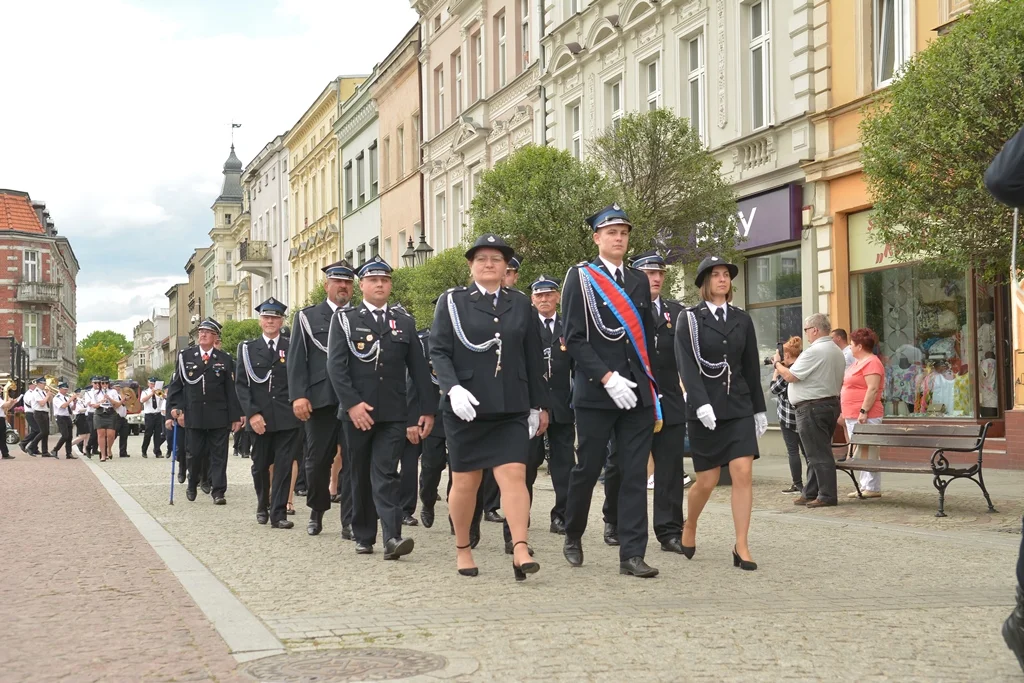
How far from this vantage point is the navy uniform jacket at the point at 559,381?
988 centimetres

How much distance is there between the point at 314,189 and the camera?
197 ft

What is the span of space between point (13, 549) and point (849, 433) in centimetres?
777

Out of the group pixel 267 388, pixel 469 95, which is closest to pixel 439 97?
pixel 469 95

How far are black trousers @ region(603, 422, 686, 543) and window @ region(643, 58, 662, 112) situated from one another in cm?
1651

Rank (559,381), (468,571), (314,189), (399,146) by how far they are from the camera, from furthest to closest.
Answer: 1. (314,189)
2. (399,146)
3. (559,381)
4. (468,571)

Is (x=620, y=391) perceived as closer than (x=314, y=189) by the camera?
Yes

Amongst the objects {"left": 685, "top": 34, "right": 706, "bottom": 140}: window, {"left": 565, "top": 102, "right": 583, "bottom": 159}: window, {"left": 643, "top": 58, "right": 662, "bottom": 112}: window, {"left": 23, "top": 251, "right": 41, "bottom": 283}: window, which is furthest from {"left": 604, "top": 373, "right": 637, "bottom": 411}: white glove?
{"left": 23, "top": 251, "right": 41, "bottom": 283}: window

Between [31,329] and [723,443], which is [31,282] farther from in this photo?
[723,443]

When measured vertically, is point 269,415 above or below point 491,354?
below

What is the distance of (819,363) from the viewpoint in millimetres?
12469

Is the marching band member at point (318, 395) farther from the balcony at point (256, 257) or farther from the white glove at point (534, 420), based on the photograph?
the balcony at point (256, 257)

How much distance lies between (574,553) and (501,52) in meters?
27.9

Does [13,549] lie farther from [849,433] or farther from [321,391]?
[849,433]

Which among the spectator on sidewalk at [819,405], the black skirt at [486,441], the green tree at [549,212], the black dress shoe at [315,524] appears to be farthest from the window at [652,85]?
the black skirt at [486,441]
